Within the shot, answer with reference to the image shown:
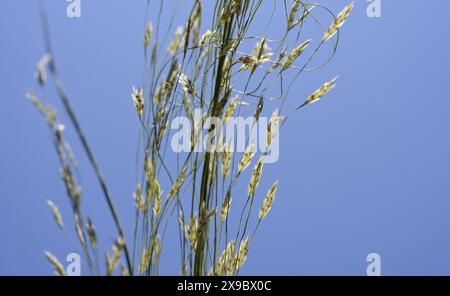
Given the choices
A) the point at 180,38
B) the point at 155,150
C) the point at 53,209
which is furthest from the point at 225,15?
the point at 53,209

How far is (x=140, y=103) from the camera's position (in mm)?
580

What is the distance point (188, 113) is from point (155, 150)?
0.07 metres

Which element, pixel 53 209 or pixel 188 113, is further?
pixel 188 113

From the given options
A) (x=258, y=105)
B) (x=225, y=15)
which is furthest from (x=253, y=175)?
(x=225, y=15)

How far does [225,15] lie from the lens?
0.58m

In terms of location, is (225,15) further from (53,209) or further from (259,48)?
(53,209)

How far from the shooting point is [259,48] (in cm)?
63

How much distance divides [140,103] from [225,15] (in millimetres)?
134
